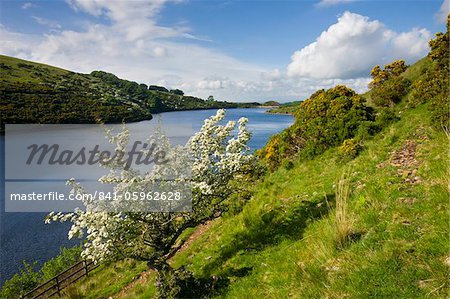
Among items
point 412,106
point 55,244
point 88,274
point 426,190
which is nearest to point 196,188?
point 426,190

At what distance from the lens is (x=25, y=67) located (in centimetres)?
18638

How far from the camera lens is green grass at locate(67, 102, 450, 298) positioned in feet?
18.9

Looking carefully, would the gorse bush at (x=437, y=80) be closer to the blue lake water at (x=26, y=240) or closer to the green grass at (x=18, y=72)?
the blue lake water at (x=26, y=240)

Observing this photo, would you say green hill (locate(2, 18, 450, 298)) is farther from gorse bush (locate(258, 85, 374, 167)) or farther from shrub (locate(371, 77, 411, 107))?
shrub (locate(371, 77, 411, 107))

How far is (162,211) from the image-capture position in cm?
1073

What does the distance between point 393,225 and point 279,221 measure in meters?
5.61

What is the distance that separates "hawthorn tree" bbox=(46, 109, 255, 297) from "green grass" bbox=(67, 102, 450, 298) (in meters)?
1.88

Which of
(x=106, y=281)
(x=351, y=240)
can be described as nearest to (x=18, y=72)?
(x=106, y=281)

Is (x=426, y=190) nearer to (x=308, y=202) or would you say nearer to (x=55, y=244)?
(x=308, y=202)

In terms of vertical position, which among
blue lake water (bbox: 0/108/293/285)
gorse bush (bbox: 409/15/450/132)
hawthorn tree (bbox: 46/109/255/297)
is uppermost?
gorse bush (bbox: 409/15/450/132)

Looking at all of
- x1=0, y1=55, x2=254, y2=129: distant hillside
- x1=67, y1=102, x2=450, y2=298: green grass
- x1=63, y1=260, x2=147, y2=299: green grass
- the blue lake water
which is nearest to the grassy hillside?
x1=67, y1=102, x2=450, y2=298: green grass

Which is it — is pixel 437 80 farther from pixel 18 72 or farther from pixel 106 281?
pixel 18 72

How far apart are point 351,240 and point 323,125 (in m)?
17.9

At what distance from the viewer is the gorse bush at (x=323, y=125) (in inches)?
882
